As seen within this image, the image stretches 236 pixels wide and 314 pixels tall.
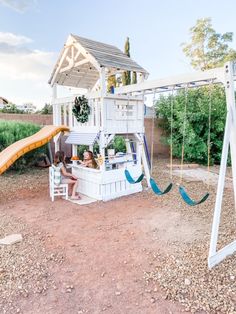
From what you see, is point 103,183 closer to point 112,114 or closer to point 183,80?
point 112,114

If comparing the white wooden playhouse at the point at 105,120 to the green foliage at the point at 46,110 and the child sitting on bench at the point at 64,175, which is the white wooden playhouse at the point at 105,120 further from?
the green foliage at the point at 46,110

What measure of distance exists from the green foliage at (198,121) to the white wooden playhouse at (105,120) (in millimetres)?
4395

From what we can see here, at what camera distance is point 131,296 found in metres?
2.72

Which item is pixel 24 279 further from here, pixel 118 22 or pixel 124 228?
pixel 118 22

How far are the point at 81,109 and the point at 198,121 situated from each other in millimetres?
6344

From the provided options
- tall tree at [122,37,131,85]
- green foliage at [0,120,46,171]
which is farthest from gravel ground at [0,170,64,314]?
tall tree at [122,37,131,85]

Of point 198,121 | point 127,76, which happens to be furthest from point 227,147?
point 127,76

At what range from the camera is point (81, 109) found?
20.7 feet

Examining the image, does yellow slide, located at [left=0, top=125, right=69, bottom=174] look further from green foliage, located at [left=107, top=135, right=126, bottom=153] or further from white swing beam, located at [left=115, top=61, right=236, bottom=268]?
green foliage, located at [left=107, top=135, right=126, bottom=153]

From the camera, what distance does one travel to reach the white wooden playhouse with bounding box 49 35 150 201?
595cm

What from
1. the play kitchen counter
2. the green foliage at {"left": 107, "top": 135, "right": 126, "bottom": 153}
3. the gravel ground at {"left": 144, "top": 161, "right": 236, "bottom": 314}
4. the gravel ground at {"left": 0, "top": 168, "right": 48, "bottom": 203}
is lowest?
the gravel ground at {"left": 144, "top": 161, "right": 236, "bottom": 314}

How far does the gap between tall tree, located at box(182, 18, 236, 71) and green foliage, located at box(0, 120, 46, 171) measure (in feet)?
48.9

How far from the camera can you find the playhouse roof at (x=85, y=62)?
6.02 meters

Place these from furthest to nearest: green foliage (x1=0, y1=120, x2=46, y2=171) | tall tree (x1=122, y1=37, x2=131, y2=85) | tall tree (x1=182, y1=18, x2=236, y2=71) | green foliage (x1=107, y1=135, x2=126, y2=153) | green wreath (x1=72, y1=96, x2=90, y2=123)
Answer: tall tree (x1=182, y1=18, x2=236, y2=71)
tall tree (x1=122, y1=37, x2=131, y2=85)
green foliage (x1=107, y1=135, x2=126, y2=153)
green foliage (x1=0, y1=120, x2=46, y2=171)
green wreath (x1=72, y1=96, x2=90, y2=123)
